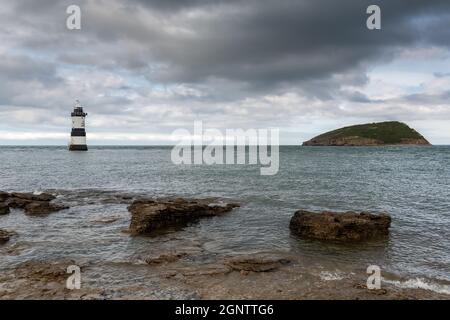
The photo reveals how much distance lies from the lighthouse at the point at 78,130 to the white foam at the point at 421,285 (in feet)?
385

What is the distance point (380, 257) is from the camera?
58.7ft

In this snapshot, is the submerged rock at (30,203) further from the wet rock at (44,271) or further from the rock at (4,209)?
the wet rock at (44,271)

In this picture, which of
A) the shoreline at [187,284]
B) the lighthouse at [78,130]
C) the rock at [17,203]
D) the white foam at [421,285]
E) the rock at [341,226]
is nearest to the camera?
the shoreline at [187,284]

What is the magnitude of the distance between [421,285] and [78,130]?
124m

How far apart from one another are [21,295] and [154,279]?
469 centimetres

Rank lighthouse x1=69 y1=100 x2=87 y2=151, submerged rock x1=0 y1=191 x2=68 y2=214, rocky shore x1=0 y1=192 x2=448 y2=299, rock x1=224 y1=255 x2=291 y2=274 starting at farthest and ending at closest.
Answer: lighthouse x1=69 y1=100 x2=87 y2=151
submerged rock x1=0 y1=191 x2=68 y2=214
rock x1=224 y1=255 x2=291 y2=274
rocky shore x1=0 y1=192 x2=448 y2=299

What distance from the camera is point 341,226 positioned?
21.2 metres

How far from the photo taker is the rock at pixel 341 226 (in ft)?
69.3

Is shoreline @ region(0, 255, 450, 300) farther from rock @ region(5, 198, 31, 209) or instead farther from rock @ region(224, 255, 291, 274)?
rock @ region(5, 198, 31, 209)

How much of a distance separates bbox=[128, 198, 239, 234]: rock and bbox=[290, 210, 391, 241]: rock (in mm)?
7448

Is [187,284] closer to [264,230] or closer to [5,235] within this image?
[264,230]

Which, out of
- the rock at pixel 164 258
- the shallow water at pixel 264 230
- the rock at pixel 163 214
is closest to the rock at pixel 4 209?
the shallow water at pixel 264 230

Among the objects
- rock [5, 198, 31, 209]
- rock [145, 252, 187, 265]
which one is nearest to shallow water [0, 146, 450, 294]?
rock [145, 252, 187, 265]

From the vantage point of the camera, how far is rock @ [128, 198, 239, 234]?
22542 millimetres
